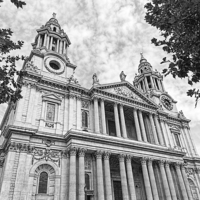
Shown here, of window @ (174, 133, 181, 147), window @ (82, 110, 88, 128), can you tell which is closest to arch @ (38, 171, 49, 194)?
window @ (82, 110, 88, 128)

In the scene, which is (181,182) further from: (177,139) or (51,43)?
(51,43)

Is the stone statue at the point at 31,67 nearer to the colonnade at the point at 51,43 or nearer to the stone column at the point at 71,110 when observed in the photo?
the stone column at the point at 71,110

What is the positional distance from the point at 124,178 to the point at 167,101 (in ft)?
69.1

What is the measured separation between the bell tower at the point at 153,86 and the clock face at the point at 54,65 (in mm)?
16472

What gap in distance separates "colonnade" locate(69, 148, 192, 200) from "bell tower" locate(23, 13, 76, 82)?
38.2 feet

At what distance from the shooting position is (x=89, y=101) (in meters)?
26.4

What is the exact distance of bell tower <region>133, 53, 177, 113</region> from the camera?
116ft

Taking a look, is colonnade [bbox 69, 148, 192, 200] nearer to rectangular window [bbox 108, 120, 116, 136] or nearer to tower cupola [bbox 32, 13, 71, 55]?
rectangular window [bbox 108, 120, 116, 136]

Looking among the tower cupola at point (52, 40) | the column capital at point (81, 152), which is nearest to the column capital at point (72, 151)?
the column capital at point (81, 152)

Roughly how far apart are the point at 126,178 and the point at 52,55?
18.5 metres

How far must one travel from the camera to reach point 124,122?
85.7ft

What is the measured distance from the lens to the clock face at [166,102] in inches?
1408

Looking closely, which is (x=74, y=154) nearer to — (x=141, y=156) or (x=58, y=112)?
(x=58, y=112)

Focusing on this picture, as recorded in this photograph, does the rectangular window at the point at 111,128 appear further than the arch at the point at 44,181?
Yes
